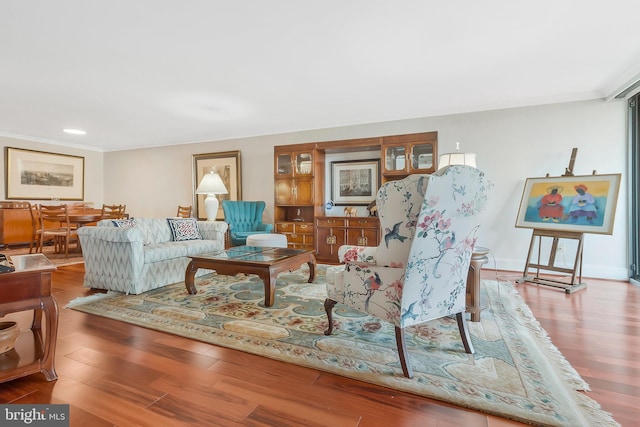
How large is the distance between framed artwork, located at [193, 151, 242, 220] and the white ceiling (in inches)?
55.2

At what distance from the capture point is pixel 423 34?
2.56m

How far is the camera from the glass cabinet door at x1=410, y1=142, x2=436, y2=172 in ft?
14.9

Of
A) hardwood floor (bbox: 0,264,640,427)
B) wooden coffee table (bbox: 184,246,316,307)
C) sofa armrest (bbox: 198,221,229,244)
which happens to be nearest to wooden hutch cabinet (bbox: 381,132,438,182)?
wooden coffee table (bbox: 184,246,316,307)

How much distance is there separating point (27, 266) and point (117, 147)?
6.98 meters

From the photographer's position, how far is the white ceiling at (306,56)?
225cm

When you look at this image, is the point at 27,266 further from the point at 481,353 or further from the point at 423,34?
the point at 423,34

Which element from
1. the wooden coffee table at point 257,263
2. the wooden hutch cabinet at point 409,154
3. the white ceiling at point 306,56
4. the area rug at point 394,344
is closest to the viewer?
the area rug at point 394,344

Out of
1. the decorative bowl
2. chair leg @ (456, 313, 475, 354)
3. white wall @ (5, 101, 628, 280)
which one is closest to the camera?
the decorative bowl

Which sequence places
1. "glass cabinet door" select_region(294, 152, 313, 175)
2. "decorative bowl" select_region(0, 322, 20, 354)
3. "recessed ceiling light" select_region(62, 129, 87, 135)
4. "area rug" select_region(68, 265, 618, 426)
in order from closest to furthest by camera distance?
"area rug" select_region(68, 265, 618, 426), "decorative bowl" select_region(0, 322, 20, 354), "glass cabinet door" select_region(294, 152, 313, 175), "recessed ceiling light" select_region(62, 129, 87, 135)

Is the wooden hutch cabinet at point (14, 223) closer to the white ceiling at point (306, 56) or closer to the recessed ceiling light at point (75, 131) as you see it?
the recessed ceiling light at point (75, 131)

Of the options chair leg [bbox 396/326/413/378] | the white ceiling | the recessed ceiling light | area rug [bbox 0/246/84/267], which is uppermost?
the white ceiling

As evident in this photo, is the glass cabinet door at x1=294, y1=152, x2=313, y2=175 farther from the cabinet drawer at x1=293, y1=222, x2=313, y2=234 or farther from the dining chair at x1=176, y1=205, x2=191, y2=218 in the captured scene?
the dining chair at x1=176, y1=205, x2=191, y2=218

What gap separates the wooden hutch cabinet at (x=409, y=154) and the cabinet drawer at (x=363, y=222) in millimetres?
735

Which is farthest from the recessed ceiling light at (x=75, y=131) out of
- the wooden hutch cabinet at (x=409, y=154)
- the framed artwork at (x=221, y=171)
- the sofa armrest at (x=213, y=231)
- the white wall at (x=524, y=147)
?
the wooden hutch cabinet at (x=409, y=154)
